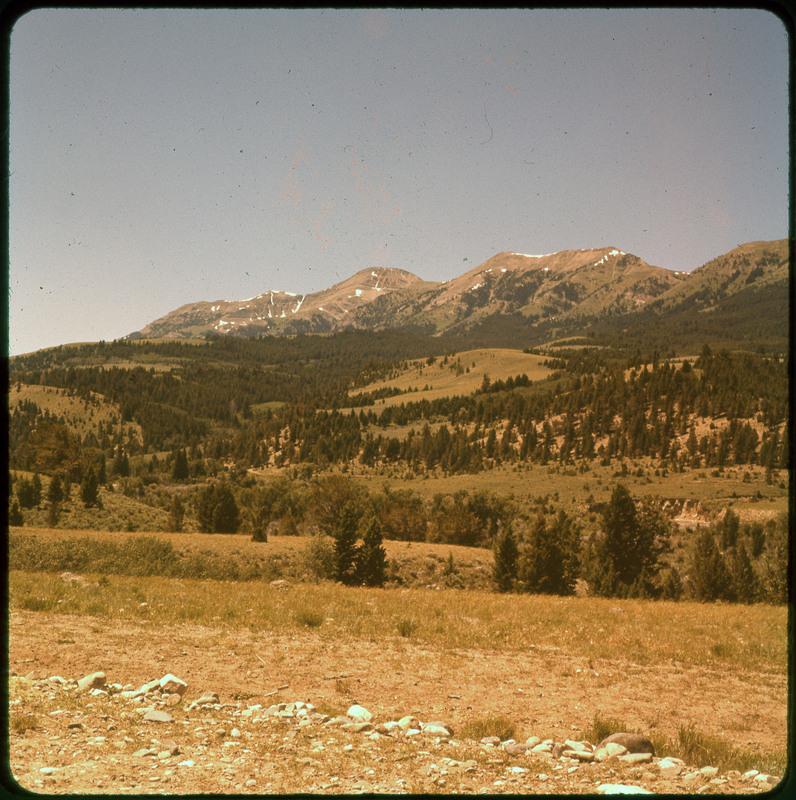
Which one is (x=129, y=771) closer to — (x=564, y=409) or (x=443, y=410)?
(x=564, y=409)

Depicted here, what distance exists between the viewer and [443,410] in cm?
19125

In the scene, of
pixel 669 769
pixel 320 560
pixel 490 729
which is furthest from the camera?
pixel 320 560

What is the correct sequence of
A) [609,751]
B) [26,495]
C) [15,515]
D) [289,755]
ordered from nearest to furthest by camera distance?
[289,755], [609,751], [15,515], [26,495]

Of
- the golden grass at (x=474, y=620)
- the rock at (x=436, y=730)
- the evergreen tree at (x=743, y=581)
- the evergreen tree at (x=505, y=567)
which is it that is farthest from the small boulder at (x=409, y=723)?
the evergreen tree at (x=743, y=581)

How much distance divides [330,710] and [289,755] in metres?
1.87

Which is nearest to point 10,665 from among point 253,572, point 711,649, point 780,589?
point 711,649

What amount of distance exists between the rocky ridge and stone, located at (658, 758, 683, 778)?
2 cm

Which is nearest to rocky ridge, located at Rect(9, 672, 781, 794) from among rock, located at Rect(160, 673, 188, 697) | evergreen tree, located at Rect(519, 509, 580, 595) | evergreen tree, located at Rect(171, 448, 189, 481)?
rock, located at Rect(160, 673, 188, 697)

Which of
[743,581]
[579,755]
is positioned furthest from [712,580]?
[579,755]

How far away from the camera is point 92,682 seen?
8.44 meters

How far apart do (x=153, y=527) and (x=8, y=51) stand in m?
59.6

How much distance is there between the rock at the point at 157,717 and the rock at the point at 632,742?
5592 millimetres

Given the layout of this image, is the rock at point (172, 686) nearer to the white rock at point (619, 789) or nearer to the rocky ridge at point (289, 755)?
the rocky ridge at point (289, 755)

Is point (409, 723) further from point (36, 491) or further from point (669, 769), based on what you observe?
point (36, 491)
